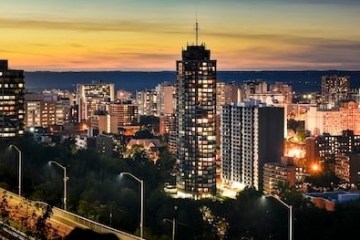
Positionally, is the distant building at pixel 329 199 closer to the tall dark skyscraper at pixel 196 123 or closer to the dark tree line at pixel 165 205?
the dark tree line at pixel 165 205

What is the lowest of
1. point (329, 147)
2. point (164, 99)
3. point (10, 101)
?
point (329, 147)

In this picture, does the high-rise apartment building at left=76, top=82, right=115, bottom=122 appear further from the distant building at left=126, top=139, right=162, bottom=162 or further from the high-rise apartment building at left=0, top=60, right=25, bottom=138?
the high-rise apartment building at left=0, top=60, right=25, bottom=138

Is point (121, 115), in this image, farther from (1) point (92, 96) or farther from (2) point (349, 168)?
(2) point (349, 168)

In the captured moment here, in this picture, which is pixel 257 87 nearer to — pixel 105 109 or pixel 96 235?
pixel 105 109

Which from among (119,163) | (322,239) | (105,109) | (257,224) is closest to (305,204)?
(257,224)

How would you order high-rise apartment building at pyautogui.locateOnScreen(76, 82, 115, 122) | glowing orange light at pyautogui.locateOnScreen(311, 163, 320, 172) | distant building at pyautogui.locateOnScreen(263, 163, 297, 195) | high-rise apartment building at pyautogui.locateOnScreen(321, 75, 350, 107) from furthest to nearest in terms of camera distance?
high-rise apartment building at pyautogui.locateOnScreen(321, 75, 350, 107) < high-rise apartment building at pyautogui.locateOnScreen(76, 82, 115, 122) < glowing orange light at pyautogui.locateOnScreen(311, 163, 320, 172) < distant building at pyautogui.locateOnScreen(263, 163, 297, 195)

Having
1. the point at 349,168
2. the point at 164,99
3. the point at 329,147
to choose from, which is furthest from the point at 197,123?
the point at 164,99

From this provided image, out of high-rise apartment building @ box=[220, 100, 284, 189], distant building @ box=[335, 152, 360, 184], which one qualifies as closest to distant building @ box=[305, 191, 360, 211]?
high-rise apartment building @ box=[220, 100, 284, 189]
